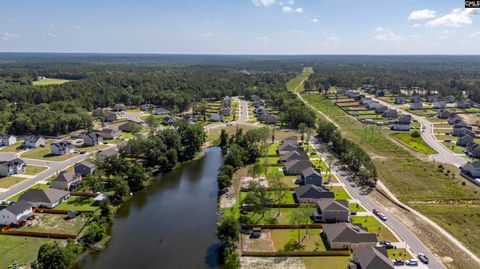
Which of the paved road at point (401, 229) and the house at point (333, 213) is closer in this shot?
the paved road at point (401, 229)

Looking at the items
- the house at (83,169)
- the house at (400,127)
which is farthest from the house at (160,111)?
the house at (400,127)

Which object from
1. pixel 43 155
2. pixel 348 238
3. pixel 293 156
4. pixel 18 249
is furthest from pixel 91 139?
pixel 348 238

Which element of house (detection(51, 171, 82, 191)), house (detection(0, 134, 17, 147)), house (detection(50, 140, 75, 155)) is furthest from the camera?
house (detection(0, 134, 17, 147))

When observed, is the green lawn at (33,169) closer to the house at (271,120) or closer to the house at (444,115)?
the house at (271,120)

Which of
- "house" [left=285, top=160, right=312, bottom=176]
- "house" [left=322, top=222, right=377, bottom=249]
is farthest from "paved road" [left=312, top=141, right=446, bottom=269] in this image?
"house" [left=285, top=160, right=312, bottom=176]

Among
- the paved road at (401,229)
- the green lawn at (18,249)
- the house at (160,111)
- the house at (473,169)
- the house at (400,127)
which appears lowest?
the green lawn at (18,249)

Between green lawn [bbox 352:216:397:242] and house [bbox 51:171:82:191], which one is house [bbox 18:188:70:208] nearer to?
house [bbox 51:171:82:191]

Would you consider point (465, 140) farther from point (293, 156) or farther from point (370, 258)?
point (370, 258)
